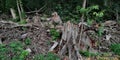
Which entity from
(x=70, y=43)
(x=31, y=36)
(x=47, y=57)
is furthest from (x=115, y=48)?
(x=31, y=36)

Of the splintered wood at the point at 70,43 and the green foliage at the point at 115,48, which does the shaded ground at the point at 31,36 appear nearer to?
the splintered wood at the point at 70,43

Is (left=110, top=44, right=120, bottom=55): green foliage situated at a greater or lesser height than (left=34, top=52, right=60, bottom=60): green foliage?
lesser

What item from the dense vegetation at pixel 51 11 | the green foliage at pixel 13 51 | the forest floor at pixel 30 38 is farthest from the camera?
the forest floor at pixel 30 38

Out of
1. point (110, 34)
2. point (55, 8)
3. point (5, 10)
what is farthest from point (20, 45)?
point (55, 8)

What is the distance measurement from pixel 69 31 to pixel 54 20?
1.57 m

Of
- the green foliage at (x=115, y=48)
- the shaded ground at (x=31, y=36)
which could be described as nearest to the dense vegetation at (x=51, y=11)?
the green foliage at (x=115, y=48)

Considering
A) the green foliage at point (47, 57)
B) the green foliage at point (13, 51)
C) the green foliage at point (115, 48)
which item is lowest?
the green foliage at point (115, 48)

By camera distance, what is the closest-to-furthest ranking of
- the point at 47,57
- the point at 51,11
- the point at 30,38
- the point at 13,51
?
the point at 47,57, the point at 13,51, the point at 30,38, the point at 51,11

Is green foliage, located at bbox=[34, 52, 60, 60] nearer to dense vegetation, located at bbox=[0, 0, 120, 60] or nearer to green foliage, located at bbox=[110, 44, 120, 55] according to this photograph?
dense vegetation, located at bbox=[0, 0, 120, 60]

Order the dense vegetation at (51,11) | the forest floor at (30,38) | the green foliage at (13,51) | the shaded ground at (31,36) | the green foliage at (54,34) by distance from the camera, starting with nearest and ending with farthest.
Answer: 1. the green foliage at (13,51)
2. the dense vegetation at (51,11)
3. the forest floor at (30,38)
4. the shaded ground at (31,36)
5. the green foliage at (54,34)

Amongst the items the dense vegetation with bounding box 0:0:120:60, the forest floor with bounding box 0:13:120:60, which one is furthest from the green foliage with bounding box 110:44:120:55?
the forest floor with bounding box 0:13:120:60

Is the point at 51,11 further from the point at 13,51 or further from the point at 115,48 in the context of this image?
the point at 13,51

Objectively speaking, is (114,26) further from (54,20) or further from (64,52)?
(64,52)

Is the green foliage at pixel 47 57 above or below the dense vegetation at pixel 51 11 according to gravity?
below
